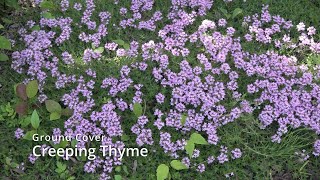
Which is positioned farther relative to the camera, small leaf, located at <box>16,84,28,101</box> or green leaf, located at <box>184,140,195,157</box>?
small leaf, located at <box>16,84,28,101</box>

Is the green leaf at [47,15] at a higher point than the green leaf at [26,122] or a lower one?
higher

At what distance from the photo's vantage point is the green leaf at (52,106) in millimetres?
3701

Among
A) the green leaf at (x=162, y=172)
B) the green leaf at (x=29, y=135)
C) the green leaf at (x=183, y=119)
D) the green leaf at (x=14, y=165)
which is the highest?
the green leaf at (x=183, y=119)

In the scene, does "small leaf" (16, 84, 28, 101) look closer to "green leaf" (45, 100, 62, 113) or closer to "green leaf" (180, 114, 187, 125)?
"green leaf" (45, 100, 62, 113)

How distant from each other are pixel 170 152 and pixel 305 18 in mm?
2075

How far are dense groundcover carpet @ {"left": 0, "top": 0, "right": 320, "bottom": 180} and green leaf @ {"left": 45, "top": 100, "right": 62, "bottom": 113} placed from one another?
2 cm

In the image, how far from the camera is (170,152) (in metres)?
3.62

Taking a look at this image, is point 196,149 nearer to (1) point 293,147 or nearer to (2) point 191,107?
(2) point 191,107

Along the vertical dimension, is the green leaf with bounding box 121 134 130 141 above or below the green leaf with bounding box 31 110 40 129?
below

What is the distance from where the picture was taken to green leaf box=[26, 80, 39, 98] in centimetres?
371

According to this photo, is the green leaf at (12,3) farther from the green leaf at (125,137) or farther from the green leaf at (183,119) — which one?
the green leaf at (183,119)

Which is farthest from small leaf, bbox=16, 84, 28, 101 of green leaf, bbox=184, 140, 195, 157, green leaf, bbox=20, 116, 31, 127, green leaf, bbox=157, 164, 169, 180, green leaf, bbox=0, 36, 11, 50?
green leaf, bbox=184, 140, 195, 157

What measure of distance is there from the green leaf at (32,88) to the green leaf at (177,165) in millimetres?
1356

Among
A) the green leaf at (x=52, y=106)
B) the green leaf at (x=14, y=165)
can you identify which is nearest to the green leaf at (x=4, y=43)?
the green leaf at (x=52, y=106)
